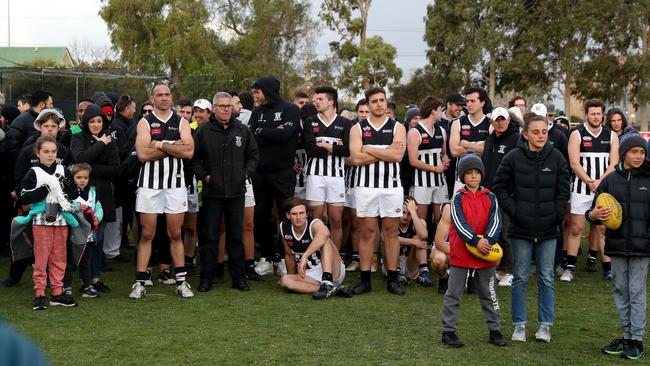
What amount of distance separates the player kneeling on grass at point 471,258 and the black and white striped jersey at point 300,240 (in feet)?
7.77

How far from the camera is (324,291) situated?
315 inches

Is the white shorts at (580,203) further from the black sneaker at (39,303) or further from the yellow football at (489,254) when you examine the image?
the black sneaker at (39,303)

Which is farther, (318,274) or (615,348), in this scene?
(318,274)

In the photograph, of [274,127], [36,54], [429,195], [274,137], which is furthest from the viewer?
[36,54]

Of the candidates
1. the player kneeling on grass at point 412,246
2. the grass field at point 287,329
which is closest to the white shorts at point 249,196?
the grass field at point 287,329

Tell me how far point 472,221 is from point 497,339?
0.92 meters

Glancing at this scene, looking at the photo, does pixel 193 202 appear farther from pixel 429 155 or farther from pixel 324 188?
pixel 429 155

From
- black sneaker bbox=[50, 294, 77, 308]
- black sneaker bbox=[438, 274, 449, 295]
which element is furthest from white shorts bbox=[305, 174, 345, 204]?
black sneaker bbox=[50, 294, 77, 308]

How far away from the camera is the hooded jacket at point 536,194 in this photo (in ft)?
20.4

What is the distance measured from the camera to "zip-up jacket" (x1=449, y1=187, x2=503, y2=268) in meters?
6.14

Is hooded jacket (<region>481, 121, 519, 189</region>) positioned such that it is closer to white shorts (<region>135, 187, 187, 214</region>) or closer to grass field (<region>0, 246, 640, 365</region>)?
grass field (<region>0, 246, 640, 365</region>)

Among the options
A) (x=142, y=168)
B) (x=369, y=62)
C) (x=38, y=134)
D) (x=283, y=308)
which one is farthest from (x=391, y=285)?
(x=369, y=62)

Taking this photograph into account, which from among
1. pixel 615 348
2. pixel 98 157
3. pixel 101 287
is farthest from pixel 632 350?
pixel 98 157

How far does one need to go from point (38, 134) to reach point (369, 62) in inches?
1556
